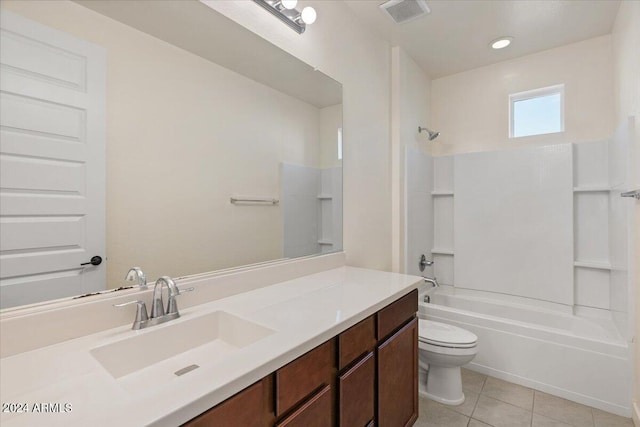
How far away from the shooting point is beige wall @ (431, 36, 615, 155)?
8.37ft

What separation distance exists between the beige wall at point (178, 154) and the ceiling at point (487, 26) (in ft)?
4.30

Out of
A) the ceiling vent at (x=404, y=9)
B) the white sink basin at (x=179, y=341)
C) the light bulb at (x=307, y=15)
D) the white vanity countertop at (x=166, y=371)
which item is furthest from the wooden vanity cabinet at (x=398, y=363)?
the ceiling vent at (x=404, y=9)

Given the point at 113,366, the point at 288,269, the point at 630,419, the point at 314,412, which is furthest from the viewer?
the point at 630,419

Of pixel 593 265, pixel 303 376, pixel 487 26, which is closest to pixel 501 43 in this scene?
pixel 487 26

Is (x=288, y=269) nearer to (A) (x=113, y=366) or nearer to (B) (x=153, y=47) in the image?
(A) (x=113, y=366)

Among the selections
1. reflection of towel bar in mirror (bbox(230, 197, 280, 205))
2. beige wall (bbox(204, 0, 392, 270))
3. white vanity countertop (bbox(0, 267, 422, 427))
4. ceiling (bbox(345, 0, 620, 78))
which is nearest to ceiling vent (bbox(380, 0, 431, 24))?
ceiling (bbox(345, 0, 620, 78))

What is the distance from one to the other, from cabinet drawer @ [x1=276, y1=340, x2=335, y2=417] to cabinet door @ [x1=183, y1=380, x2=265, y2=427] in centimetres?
6

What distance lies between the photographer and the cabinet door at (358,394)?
1.10 meters

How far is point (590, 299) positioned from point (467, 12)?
8.32 ft

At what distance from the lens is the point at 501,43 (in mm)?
2633

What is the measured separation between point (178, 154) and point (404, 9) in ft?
6.14

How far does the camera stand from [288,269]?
5.52 ft

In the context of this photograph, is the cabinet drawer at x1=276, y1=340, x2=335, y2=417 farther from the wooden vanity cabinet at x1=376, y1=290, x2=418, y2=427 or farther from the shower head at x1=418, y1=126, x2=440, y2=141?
the shower head at x1=418, y1=126, x2=440, y2=141

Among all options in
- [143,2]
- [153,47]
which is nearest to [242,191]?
[153,47]
